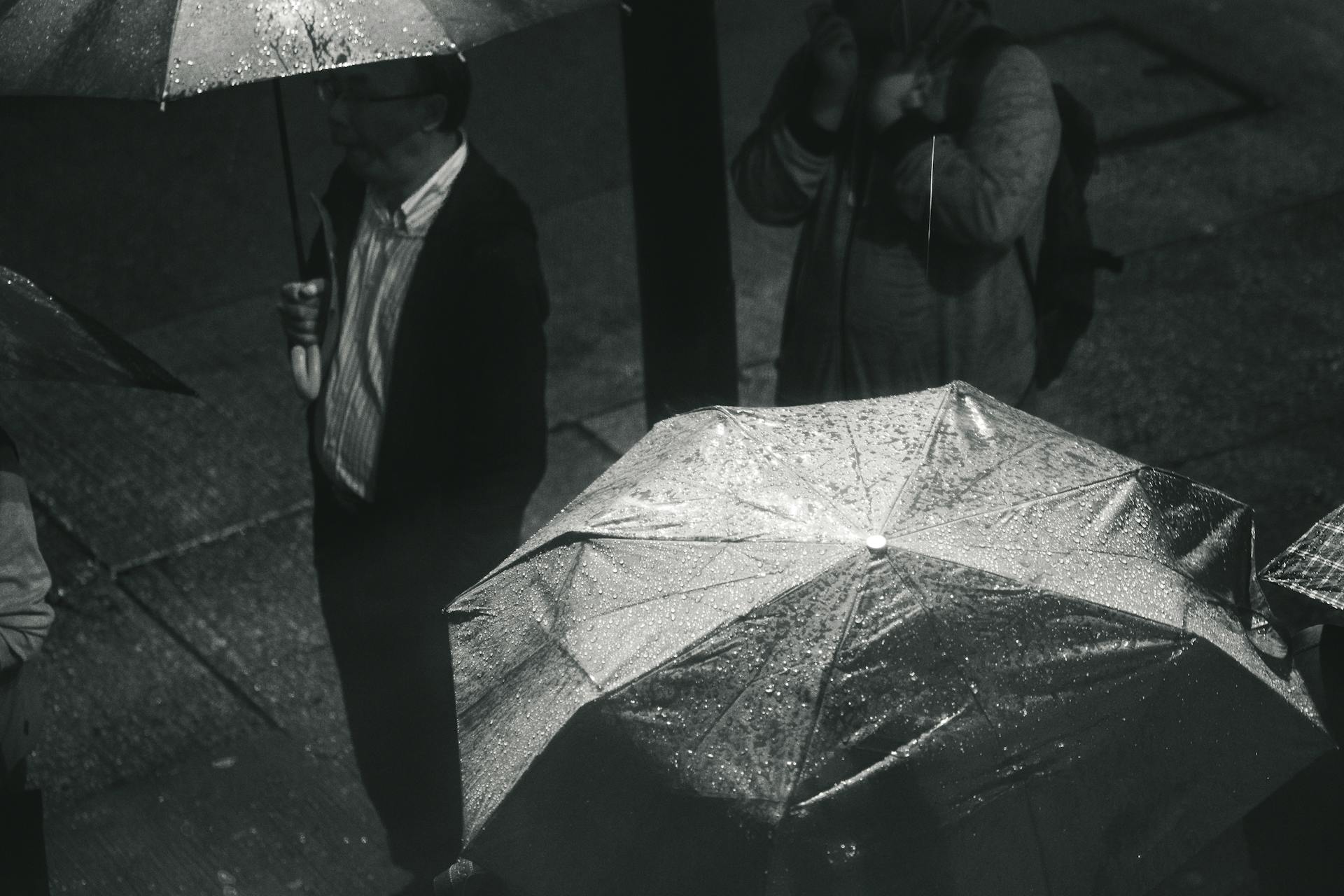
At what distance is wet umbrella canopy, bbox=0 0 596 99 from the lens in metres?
3.61

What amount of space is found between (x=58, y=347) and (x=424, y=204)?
3.06 ft

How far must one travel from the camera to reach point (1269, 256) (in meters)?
7.62

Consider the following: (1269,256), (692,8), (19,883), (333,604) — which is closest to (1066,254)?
(692,8)

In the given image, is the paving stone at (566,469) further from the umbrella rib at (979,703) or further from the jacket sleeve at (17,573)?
the umbrella rib at (979,703)

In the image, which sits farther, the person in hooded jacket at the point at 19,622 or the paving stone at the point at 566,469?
the paving stone at the point at 566,469

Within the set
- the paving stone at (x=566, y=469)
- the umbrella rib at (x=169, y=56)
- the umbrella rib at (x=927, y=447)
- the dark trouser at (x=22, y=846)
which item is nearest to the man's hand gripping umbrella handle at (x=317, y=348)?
the umbrella rib at (x=169, y=56)

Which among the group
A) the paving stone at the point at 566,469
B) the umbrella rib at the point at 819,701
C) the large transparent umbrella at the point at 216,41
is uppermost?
the large transparent umbrella at the point at 216,41

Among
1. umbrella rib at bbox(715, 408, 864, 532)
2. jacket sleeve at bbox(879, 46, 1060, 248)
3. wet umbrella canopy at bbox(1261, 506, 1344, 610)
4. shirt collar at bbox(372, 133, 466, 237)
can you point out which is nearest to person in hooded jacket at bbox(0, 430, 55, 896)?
shirt collar at bbox(372, 133, 466, 237)

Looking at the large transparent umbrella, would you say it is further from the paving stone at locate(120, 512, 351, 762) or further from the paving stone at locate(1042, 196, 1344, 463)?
the paving stone at locate(1042, 196, 1344, 463)

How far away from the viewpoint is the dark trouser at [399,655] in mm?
4312

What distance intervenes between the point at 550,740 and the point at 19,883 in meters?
1.49

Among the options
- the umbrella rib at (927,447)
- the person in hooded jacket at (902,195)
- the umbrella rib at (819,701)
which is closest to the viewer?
the umbrella rib at (819,701)

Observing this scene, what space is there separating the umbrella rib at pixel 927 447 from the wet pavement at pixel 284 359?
43.0 inches

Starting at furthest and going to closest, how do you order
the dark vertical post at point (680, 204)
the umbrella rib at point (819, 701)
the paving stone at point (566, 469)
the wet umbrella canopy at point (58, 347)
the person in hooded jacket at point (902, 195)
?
the paving stone at point (566, 469)
the dark vertical post at point (680, 204)
the person in hooded jacket at point (902, 195)
the wet umbrella canopy at point (58, 347)
the umbrella rib at point (819, 701)
